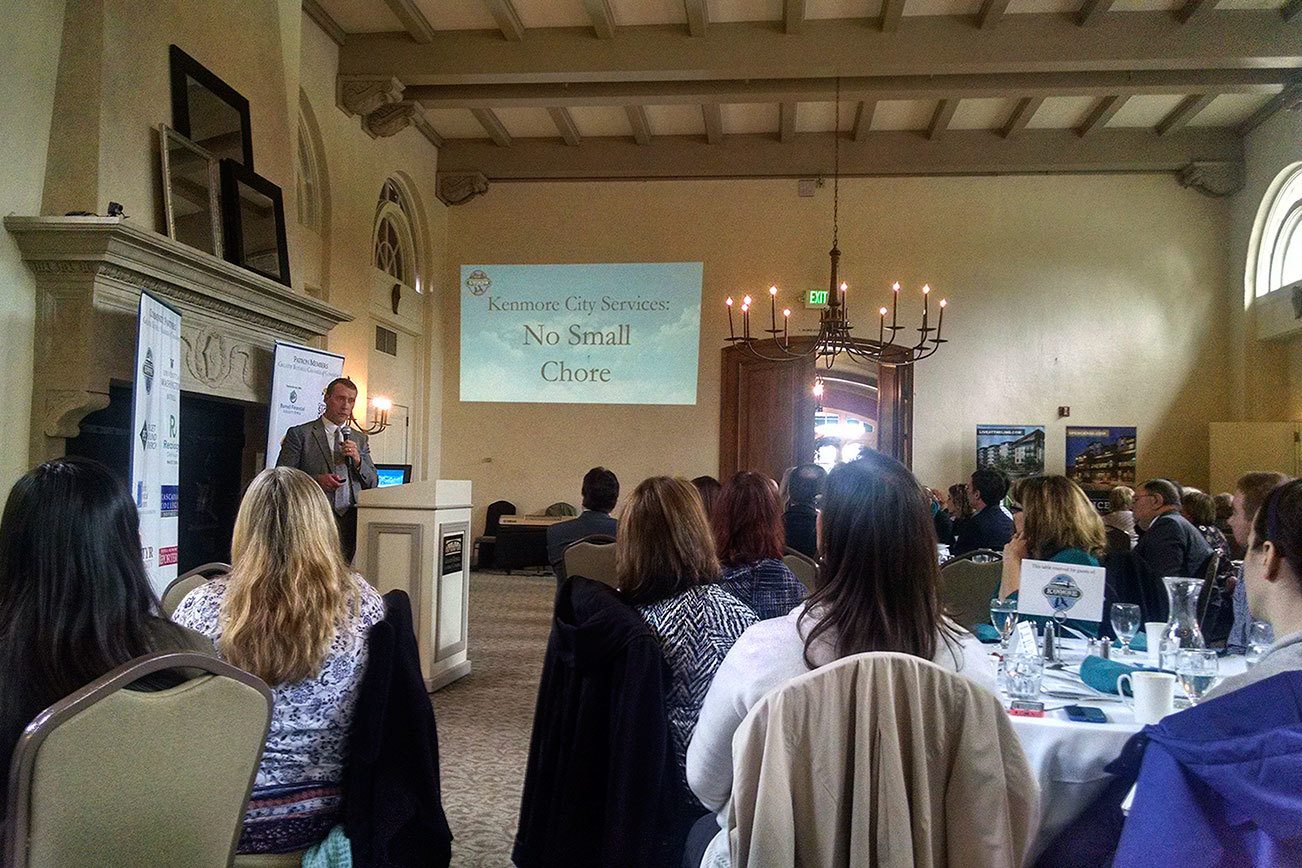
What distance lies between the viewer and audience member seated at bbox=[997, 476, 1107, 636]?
10.9 feet

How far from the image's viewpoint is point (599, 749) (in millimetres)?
2107

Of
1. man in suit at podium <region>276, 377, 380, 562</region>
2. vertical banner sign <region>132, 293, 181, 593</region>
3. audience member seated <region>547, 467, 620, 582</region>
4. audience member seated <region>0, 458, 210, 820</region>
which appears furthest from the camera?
man in suit at podium <region>276, 377, 380, 562</region>

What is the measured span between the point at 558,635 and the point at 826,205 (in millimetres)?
9753

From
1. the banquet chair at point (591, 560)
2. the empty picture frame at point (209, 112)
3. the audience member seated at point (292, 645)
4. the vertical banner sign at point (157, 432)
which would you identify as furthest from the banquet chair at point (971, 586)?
the empty picture frame at point (209, 112)

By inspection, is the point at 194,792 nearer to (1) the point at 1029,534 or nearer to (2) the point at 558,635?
(2) the point at 558,635

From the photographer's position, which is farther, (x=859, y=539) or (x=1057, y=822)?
(x=1057, y=822)

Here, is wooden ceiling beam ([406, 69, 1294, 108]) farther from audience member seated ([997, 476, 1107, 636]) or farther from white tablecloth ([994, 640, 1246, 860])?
white tablecloth ([994, 640, 1246, 860])

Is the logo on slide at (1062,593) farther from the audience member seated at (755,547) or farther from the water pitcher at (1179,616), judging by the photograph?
the audience member seated at (755,547)

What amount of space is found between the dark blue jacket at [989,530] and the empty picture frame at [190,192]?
4699 millimetres

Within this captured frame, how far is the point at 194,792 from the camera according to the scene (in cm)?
140

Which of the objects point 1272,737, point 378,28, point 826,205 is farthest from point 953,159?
point 1272,737

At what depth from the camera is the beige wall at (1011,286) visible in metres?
10.7

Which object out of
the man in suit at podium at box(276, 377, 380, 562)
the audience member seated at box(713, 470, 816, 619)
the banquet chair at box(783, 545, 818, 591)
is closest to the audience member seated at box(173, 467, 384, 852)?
the audience member seated at box(713, 470, 816, 619)

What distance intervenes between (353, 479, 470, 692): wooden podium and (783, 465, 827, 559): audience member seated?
190 centimetres
